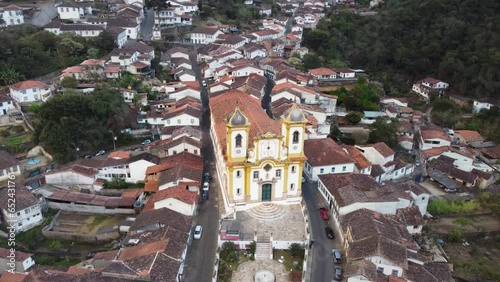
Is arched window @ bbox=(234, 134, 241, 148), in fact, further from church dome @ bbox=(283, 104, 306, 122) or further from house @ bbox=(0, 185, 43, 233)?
house @ bbox=(0, 185, 43, 233)

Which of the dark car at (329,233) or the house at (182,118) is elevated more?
the house at (182,118)

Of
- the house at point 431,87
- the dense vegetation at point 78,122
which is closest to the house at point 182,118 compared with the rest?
the dense vegetation at point 78,122

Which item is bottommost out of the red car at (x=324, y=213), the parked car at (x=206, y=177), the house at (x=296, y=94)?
the red car at (x=324, y=213)

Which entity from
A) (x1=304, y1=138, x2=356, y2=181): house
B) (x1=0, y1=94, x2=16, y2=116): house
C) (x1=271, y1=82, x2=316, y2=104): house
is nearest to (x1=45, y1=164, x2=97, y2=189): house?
(x1=0, y1=94, x2=16, y2=116): house

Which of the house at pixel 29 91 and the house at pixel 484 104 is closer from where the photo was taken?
the house at pixel 29 91

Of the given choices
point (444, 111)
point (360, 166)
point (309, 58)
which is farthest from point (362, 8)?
point (360, 166)

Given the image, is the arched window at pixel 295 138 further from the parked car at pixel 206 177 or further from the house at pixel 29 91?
the house at pixel 29 91
